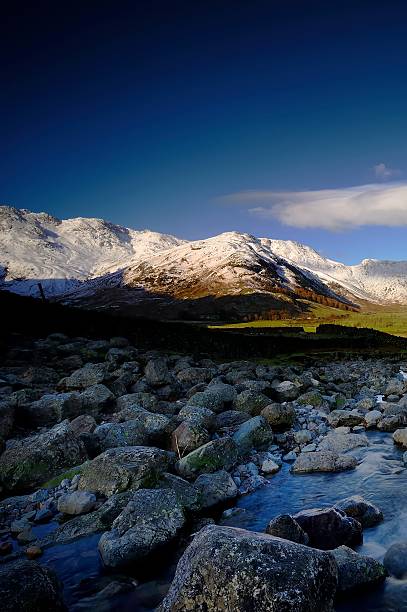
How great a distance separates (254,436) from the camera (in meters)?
19.9

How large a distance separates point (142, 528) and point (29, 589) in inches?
123

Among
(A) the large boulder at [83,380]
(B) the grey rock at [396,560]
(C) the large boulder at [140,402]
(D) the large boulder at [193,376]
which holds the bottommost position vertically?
(B) the grey rock at [396,560]

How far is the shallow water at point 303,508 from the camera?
31.7 feet

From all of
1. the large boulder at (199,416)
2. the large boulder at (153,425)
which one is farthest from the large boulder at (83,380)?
the large boulder at (153,425)

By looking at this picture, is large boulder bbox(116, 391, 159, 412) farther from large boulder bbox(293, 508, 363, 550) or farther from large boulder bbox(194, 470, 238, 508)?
large boulder bbox(293, 508, 363, 550)

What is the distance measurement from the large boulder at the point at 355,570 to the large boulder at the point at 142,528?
159 inches

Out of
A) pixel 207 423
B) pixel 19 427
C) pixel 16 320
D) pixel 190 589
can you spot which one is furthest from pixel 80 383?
pixel 16 320

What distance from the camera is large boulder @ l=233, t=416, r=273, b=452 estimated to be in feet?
64.1

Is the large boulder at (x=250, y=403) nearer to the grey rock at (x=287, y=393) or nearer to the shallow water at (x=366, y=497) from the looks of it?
the grey rock at (x=287, y=393)

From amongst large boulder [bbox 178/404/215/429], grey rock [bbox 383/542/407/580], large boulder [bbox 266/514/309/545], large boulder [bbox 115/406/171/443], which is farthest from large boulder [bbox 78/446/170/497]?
grey rock [bbox 383/542/407/580]

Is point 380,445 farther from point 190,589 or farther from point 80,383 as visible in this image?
point 80,383

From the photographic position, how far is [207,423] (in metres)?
21.7

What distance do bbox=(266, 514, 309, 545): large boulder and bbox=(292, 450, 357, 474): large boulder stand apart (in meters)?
6.62

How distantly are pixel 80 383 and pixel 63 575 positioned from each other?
2139cm
